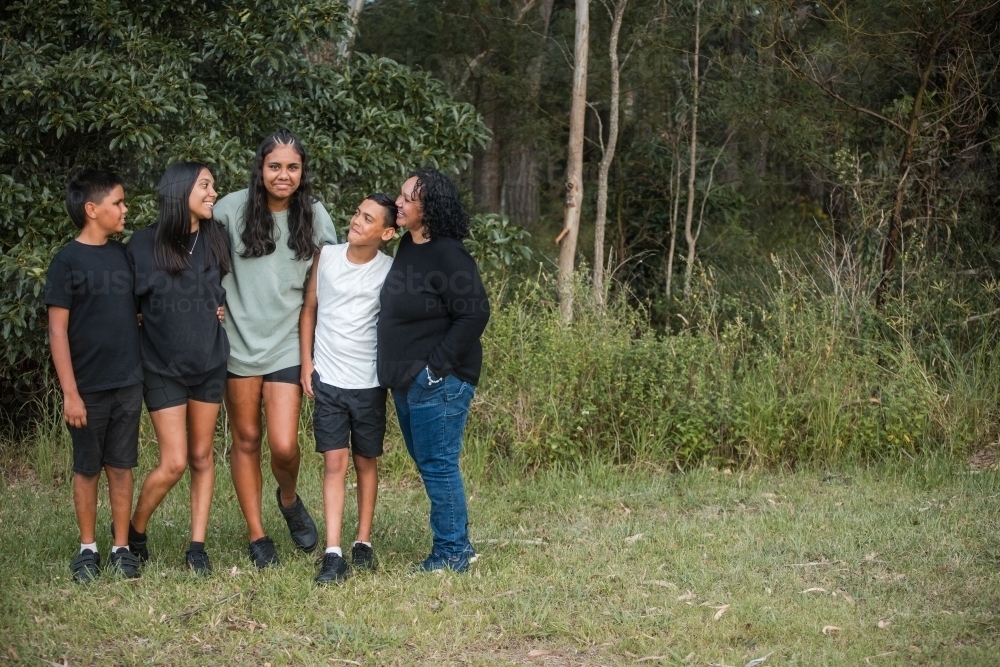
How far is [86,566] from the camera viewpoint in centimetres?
470

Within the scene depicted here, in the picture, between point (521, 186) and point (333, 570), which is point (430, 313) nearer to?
point (333, 570)


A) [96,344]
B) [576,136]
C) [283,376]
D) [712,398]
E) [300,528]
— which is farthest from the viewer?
[576,136]

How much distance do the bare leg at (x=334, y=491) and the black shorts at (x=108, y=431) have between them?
2.87 feet

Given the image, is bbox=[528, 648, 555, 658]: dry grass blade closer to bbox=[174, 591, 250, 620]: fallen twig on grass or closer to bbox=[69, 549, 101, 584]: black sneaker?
bbox=[174, 591, 250, 620]: fallen twig on grass

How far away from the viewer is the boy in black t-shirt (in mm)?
4414

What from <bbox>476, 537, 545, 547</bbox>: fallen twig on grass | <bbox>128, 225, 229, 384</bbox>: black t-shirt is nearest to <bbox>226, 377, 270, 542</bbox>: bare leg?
<bbox>128, 225, 229, 384</bbox>: black t-shirt

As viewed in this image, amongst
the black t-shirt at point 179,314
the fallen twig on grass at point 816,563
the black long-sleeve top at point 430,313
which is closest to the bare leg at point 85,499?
the black t-shirt at point 179,314

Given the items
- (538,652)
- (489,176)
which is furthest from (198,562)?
(489,176)

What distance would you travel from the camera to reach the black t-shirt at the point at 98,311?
14.5 feet

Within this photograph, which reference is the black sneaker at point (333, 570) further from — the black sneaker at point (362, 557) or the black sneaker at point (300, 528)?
the black sneaker at point (300, 528)

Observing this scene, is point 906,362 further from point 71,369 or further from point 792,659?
point 71,369

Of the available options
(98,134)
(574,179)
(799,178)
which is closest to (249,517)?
(98,134)

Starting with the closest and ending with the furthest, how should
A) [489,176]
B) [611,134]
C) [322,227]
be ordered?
1. [322,227]
2. [611,134]
3. [489,176]

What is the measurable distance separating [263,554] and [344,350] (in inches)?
42.0
